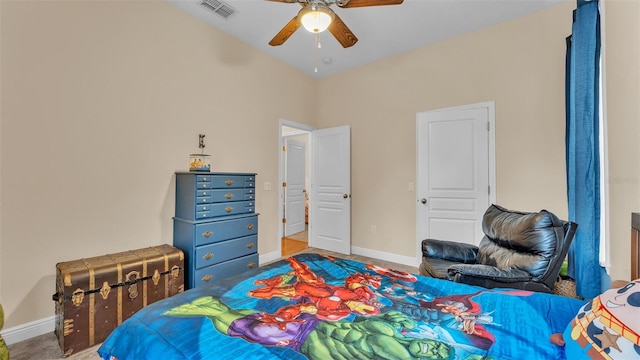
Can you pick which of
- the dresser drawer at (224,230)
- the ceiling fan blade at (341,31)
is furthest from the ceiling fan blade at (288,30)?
the dresser drawer at (224,230)

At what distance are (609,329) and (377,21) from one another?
3244 mm

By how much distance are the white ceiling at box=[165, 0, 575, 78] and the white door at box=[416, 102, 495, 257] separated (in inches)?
38.3

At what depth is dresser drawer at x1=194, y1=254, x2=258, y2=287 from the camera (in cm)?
264

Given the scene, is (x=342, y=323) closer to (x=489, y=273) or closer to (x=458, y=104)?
(x=489, y=273)

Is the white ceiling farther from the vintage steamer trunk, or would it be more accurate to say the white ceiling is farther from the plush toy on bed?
the plush toy on bed

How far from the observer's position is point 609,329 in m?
0.75

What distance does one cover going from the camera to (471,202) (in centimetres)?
338

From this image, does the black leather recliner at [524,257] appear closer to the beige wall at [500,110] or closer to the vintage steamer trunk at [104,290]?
the beige wall at [500,110]

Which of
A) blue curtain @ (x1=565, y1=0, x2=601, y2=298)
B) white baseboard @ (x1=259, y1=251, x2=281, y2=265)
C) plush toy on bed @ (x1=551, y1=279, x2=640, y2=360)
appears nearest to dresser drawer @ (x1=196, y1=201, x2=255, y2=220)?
white baseboard @ (x1=259, y1=251, x2=281, y2=265)

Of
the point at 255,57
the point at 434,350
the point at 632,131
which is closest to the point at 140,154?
the point at 255,57

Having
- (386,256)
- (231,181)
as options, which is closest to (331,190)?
(386,256)

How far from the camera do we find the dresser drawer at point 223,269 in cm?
264

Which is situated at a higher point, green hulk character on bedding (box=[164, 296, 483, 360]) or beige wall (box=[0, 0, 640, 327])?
beige wall (box=[0, 0, 640, 327])

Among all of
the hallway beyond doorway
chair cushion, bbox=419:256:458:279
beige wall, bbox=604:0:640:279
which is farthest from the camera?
the hallway beyond doorway
